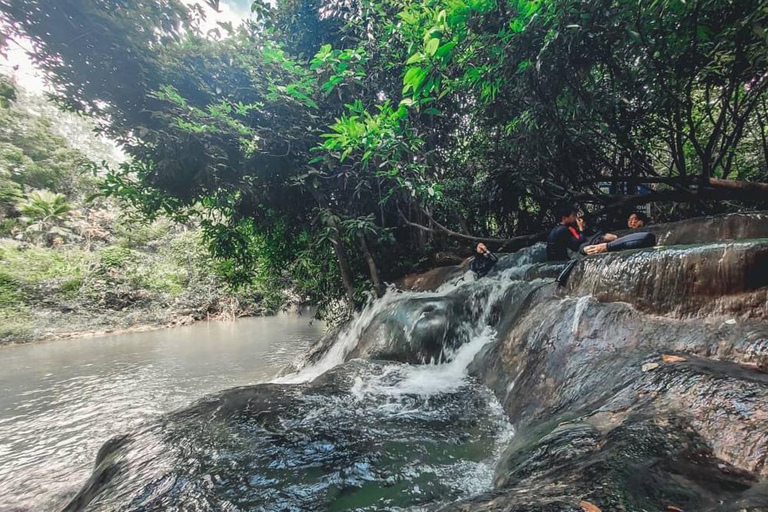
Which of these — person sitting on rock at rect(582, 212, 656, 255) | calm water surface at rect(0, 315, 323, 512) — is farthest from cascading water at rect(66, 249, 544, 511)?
person sitting on rock at rect(582, 212, 656, 255)

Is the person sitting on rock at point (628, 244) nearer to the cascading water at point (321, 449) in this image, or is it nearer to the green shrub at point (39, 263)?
the cascading water at point (321, 449)

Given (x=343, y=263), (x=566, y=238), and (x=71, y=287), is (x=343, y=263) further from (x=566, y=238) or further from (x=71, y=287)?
(x=71, y=287)

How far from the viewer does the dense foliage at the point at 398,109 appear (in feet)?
12.4

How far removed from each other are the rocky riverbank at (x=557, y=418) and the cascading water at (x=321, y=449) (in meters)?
0.01

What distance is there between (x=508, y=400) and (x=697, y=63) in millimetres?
5026

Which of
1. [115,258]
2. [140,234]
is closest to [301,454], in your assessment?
[115,258]

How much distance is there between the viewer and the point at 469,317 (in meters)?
5.52

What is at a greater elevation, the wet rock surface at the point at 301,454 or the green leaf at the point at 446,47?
the green leaf at the point at 446,47

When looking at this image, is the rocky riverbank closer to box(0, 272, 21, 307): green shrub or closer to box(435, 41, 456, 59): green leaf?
box(435, 41, 456, 59): green leaf

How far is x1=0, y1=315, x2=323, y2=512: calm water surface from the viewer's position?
13.0 ft

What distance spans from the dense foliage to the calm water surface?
9.73 ft

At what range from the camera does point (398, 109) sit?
407 cm

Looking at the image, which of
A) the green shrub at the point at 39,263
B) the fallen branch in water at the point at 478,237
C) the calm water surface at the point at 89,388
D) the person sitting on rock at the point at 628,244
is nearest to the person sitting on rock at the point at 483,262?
the fallen branch in water at the point at 478,237

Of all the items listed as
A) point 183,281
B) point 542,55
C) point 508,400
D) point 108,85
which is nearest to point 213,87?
point 108,85
